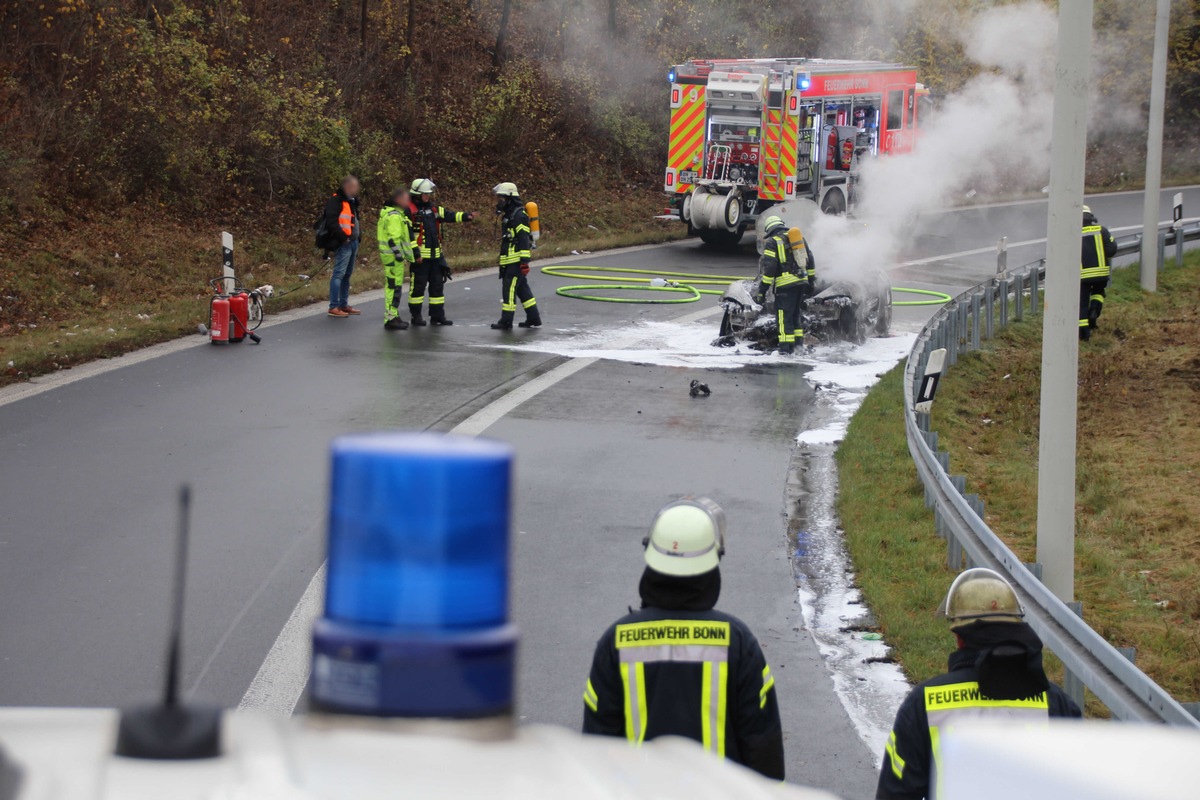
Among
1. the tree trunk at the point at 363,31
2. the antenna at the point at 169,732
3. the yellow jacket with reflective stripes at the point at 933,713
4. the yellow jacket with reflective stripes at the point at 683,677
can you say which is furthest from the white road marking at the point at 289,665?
the tree trunk at the point at 363,31

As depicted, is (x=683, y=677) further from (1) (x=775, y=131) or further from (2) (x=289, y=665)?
(1) (x=775, y=131)

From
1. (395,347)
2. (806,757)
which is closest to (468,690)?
(806,757)

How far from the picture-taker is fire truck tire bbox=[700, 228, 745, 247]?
26.4 meters

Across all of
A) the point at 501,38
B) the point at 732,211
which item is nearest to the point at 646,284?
the point at 732,211

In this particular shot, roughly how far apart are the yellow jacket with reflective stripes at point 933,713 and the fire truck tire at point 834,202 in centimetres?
2226

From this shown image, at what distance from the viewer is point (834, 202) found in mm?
26062

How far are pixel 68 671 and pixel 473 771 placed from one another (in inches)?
227

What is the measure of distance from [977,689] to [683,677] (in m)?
0.87

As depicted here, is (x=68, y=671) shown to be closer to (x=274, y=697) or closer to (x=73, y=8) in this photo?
(x=274, y=697)

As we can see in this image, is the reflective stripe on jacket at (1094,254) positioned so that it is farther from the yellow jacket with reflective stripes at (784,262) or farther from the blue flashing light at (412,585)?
the blue flashing light at (412,585)

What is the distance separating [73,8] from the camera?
23344mm

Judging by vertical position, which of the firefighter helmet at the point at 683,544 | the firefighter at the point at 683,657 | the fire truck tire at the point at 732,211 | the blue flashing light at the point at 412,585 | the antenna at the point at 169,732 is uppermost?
the fire truck tire at the point at 732,211

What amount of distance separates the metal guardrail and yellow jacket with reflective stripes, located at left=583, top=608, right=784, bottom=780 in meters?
1.76

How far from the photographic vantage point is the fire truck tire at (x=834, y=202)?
2588 cm
